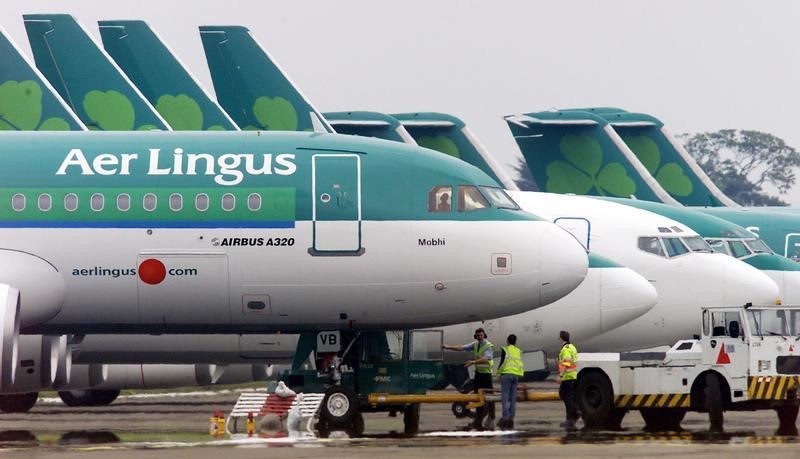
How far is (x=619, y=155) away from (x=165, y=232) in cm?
2686

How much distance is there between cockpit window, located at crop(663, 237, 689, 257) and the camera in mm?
36000

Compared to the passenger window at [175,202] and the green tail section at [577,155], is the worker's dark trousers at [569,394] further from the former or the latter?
the green tail section at [577,155]

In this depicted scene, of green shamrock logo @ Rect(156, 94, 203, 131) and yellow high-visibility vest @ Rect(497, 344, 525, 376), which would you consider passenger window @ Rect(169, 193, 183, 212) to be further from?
green shamrock logo @ Rect(156, 94, 203, 131)

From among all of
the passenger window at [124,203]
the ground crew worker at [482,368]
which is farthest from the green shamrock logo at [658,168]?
the passenger window at [124,203]

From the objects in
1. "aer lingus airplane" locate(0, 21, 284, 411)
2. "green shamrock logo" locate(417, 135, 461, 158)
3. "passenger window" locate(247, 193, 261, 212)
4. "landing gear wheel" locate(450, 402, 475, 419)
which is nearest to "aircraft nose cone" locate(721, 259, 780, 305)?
"landing gear wheel" locate(450, 402, 475, 419)

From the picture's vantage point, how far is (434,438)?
25.6 metres

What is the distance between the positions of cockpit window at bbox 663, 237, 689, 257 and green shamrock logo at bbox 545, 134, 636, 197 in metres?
15.8

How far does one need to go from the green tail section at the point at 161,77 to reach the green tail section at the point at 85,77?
8.25 ft

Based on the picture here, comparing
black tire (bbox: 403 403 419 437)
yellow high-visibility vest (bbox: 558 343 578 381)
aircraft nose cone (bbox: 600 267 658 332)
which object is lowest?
black tire (bbox: 403 403 419 437)

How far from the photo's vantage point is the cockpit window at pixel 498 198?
2852 cm

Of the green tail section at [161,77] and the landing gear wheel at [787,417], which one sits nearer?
the landing gear wheel at [787,417]

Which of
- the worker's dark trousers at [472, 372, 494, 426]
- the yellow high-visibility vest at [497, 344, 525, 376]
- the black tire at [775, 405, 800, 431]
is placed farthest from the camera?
the yellow high-visibility vest at [497, 344, 525, 376]

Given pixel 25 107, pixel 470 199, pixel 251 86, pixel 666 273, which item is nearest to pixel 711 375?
pixel 470 199

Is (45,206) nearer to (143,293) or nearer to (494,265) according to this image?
(143,293)
